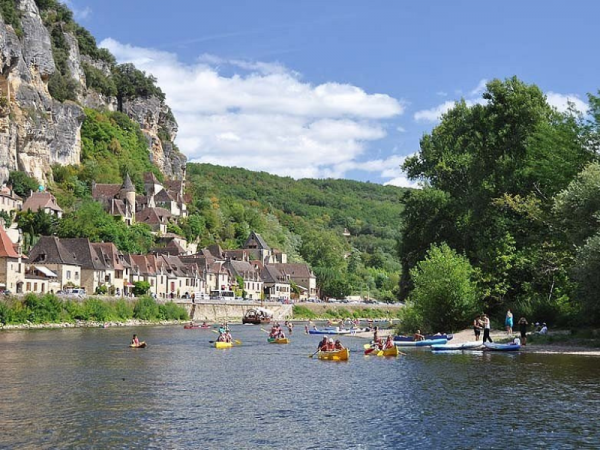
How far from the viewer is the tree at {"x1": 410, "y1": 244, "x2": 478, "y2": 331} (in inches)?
1959

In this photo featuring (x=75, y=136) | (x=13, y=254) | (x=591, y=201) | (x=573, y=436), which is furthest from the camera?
(x=75, y=136)

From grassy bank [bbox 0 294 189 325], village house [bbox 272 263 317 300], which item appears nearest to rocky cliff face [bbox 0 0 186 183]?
grassy bank [bbox 0 294 189 325]

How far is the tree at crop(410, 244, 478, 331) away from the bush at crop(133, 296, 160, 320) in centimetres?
4542

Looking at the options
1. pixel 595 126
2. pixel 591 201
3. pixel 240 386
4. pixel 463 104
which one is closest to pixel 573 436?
pixel 240 386

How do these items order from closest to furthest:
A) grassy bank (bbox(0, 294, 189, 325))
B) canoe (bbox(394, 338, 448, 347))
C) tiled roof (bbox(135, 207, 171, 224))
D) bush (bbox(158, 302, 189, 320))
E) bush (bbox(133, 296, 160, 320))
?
1. canoe (bbox(394, 338, 448, 347))
2. grassy bank (bbox(0, 294, 189, 325))
3. bush (bbox(133, 296, 160, 320))
4. bush (bbox(158, 302, 189, 320))
5. tiled roof (bbox(135, 207, 171, 224))

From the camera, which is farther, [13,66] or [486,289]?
[13,66]

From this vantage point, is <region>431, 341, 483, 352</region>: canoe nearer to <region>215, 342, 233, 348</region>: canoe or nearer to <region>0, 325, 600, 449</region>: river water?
<region>0, 325, 600, 449</region>: river water

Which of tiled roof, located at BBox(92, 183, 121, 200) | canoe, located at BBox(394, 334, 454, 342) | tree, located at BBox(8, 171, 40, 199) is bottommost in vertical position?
canoe, located at BBox(394, 334, 454, 342)

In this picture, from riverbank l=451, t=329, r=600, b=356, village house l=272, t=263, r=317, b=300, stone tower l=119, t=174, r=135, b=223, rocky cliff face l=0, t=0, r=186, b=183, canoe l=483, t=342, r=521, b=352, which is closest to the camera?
riverbank l=451, t=329, r=600, b=356

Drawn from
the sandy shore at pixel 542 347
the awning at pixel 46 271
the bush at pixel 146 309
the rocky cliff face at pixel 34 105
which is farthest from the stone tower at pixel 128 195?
the sandy shore at pixel 542 347

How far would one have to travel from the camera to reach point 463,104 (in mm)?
67688

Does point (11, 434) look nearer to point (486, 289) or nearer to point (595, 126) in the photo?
point (486, 289)

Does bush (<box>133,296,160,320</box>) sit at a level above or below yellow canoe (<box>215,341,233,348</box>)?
above

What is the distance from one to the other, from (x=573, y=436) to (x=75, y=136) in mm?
127780
